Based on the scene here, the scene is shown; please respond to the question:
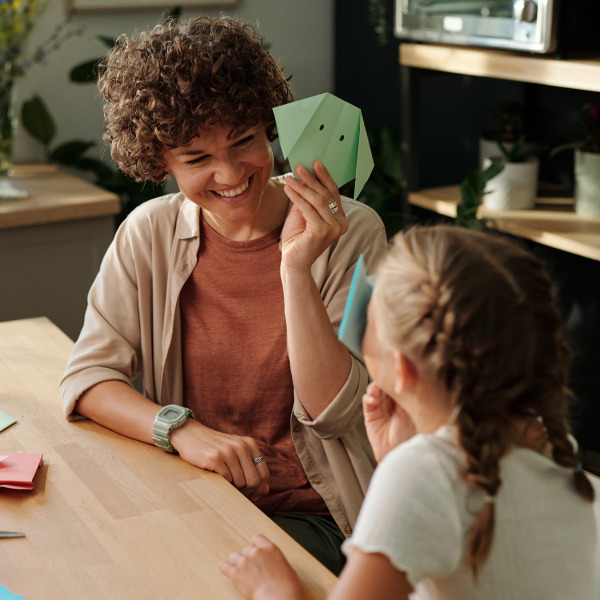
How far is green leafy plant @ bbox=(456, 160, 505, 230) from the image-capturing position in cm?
229

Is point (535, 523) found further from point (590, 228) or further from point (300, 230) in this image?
point (590, 228)

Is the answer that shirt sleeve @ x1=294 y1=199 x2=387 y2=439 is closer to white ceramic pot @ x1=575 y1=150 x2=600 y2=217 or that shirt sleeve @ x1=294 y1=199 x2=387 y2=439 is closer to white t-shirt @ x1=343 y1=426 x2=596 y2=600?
white t-shirt @ x1=343 y1=426 x2=596 y2=600

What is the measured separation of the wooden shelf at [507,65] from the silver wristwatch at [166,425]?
1203 mm

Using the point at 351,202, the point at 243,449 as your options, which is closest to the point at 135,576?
the point at 243,449

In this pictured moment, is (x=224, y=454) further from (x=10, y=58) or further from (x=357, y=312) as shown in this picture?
(x=10, y=58)

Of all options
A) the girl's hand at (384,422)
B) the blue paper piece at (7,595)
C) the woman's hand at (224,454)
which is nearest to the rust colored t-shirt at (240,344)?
the woman's hand at (224,454)

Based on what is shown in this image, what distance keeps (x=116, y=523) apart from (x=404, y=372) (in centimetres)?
50

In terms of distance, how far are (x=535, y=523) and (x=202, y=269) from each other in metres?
0.92

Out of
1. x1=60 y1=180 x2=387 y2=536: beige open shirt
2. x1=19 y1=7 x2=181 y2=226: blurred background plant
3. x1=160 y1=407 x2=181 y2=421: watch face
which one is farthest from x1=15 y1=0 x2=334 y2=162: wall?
x1=160 y1=407 x2=181 y2=421: watch face

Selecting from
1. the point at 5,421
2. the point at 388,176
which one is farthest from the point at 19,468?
the point at 388,176

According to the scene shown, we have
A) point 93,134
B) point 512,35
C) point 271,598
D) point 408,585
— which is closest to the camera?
point 408,585

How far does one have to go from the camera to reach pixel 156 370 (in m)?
1.58

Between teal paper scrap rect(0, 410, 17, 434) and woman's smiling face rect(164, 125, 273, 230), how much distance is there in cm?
49

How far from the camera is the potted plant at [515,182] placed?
2.33 meters
